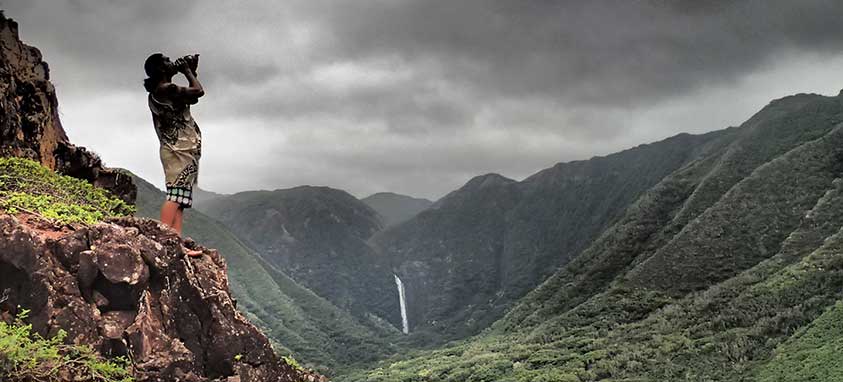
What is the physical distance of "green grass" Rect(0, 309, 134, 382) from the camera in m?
5.43

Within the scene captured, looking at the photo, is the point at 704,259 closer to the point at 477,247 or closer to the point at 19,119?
the point at 19,119

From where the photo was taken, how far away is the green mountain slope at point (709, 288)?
42906 millimetres

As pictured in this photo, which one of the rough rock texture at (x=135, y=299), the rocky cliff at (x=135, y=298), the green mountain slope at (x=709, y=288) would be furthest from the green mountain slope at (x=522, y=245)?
the rough rock texture at (x=135, y=299)

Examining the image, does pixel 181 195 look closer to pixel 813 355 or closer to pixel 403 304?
pixel 813 355

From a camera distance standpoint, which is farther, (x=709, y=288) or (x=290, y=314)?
(x=290, y=314)

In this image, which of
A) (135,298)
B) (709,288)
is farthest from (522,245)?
(135,298)

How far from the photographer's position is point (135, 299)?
7.09 metres

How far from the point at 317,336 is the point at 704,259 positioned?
7949 centimetres

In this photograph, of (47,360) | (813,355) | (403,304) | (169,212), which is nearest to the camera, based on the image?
(47,360)

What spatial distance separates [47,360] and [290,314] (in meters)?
122

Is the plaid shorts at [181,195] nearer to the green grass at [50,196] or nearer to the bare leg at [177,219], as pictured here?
the bare leg at [177,219]

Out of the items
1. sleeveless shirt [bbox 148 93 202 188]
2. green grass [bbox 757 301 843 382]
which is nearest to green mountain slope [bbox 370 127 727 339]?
green grass [bbox 757 301 843 382]

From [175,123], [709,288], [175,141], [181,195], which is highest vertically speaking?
[175,123]

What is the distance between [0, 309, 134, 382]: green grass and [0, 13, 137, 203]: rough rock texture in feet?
21.4
